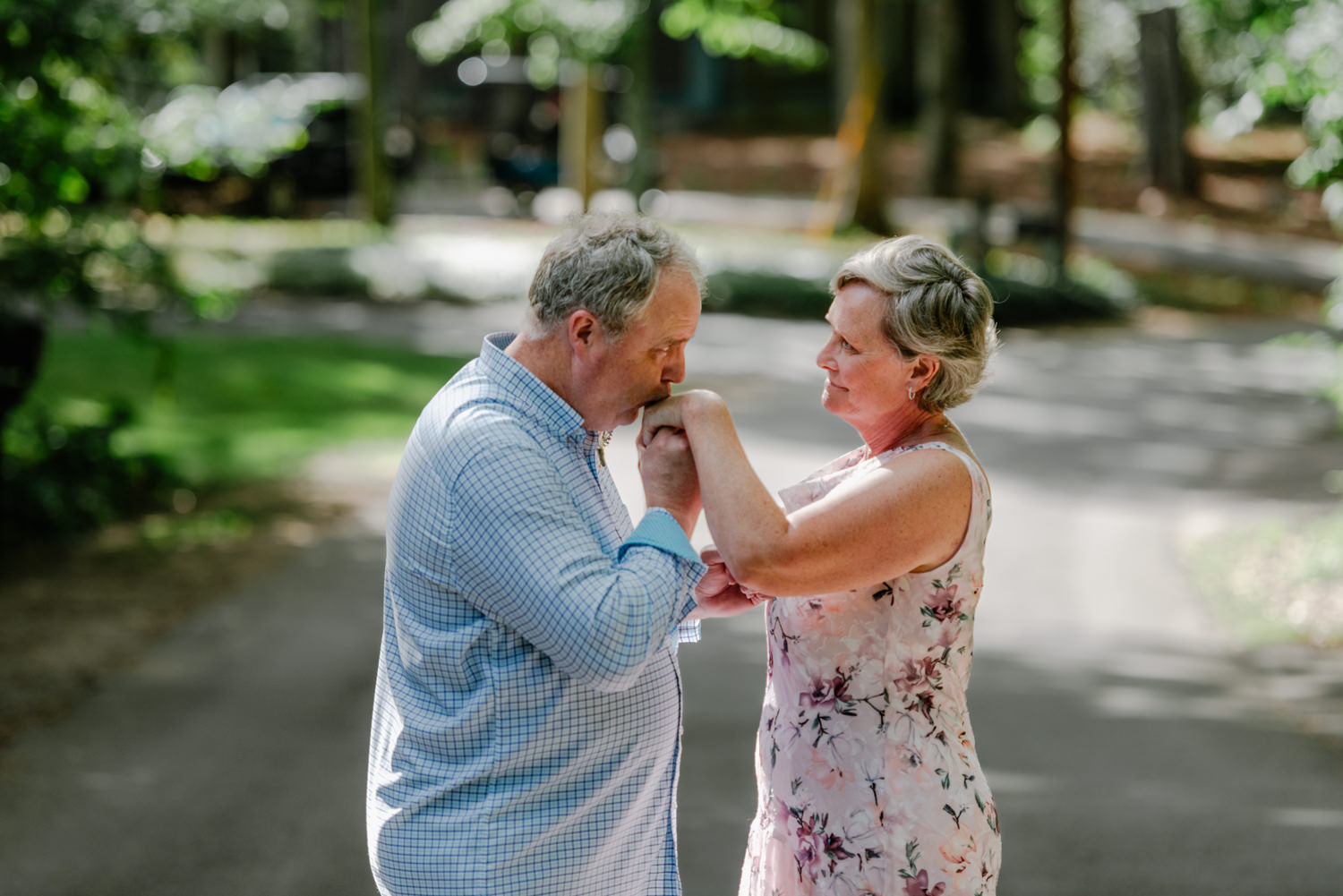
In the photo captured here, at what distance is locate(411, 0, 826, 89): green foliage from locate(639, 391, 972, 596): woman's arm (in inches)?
756

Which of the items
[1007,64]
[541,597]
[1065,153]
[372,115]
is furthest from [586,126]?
[1007,64]

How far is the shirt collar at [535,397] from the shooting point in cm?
243

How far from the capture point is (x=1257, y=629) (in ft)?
24.3

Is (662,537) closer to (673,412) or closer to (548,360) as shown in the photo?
(673,412)

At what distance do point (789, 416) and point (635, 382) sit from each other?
32.5 feet

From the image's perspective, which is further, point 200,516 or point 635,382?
point 200,516

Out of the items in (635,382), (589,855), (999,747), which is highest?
(635,382)

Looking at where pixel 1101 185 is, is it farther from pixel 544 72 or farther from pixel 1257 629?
pixel 1257 629

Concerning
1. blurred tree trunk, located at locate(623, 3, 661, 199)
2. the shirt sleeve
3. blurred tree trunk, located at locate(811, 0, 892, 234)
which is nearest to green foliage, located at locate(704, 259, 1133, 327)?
blurred tree trunk, located at locate(623, 3, 661, 199)

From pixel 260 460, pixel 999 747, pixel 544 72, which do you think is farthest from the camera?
pixel 544 72

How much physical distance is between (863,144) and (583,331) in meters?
21.8

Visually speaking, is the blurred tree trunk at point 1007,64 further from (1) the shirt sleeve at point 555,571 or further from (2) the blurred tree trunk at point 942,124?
(1) the shirt sleeve at point 555,571

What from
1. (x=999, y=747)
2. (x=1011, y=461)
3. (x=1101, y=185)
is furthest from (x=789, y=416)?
(x=1101, y=185)

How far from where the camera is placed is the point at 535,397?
2.44 meters
